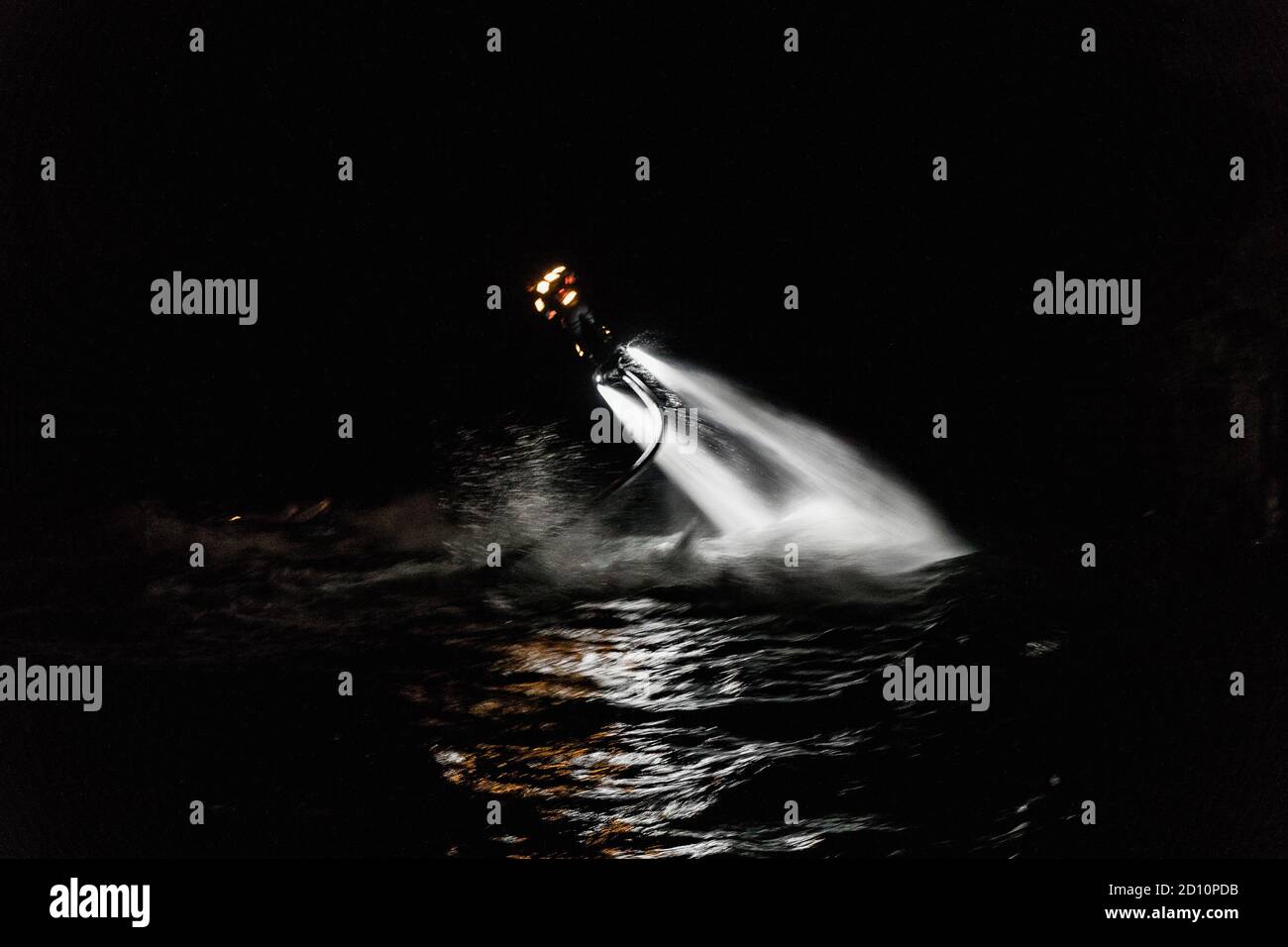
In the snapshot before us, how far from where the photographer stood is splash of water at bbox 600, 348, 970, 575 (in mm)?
4879

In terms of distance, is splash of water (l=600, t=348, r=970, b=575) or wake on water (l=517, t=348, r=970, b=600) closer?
wake on water (l=517, t=348, r=970, b=600)

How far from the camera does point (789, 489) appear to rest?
17.6ft

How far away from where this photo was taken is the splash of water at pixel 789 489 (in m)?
4.88

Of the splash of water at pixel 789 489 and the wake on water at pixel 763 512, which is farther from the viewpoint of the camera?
the splash of water at pixel 789 489

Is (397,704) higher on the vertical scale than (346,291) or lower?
lower

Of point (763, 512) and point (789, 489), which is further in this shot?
point (789, 489)

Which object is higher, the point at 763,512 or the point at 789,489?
the point at 789,489

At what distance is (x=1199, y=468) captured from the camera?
4.51 m
